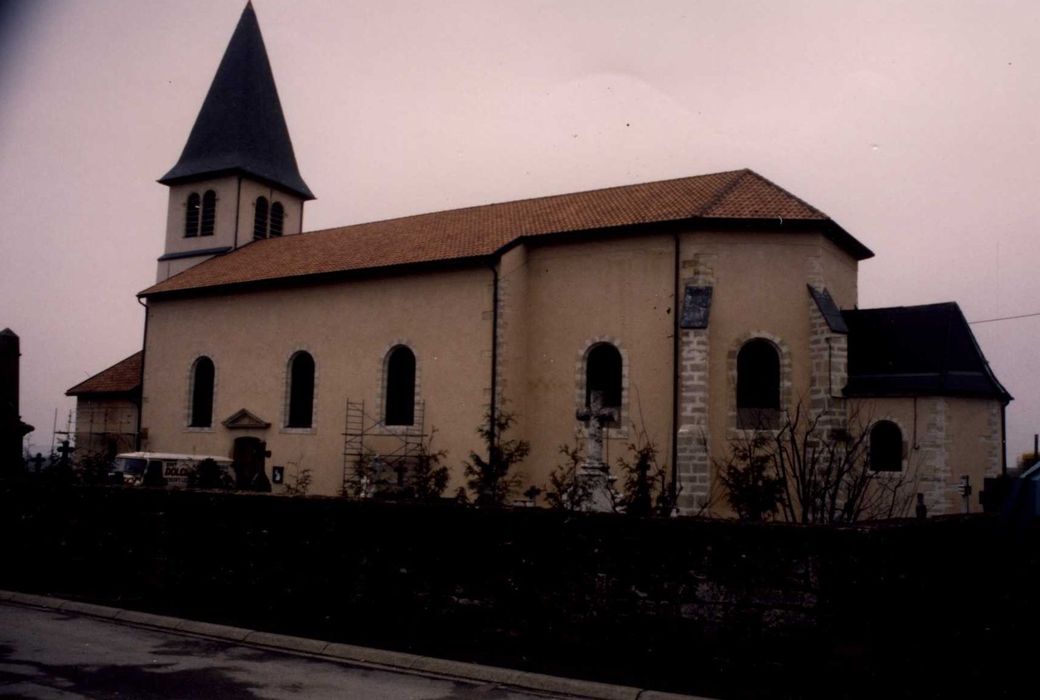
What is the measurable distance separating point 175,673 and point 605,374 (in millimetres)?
16010

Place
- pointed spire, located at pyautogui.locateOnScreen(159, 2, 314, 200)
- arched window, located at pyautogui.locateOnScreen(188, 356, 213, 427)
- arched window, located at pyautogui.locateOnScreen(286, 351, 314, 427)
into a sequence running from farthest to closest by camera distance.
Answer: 1. pointed spire, located at pyautogui.locateOnScreen(159, 2, 314, 200)
2. arched window, located at pyautogui.locateOnScreen(188, 356, 213, 427)
3. arched window, located at pyautogui.locateOnScreen(286, 351, 314, 427)

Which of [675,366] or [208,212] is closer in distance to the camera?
[675,366]

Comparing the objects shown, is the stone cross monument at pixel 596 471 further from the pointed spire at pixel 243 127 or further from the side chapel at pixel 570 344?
the pointed spire at pixel 243 127

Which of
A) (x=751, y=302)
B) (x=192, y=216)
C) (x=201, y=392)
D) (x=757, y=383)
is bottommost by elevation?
(x=201, y=392)

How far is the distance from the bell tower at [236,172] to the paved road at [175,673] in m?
26.6

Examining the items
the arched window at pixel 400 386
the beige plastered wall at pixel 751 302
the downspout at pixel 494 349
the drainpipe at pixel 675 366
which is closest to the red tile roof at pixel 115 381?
the arched window at pixel 400 386

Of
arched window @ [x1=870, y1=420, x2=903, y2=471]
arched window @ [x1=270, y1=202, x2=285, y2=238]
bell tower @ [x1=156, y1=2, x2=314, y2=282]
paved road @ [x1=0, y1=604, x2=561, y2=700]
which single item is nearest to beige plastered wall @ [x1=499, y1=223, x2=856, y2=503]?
arched window @ [x1=870, y1=420, x2=903, y2=471]

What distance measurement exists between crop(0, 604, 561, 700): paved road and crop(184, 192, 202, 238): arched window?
27.8 metres

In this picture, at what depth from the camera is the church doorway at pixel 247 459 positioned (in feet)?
85.7

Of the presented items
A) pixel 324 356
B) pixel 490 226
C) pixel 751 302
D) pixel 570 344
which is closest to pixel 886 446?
pixel 751 302

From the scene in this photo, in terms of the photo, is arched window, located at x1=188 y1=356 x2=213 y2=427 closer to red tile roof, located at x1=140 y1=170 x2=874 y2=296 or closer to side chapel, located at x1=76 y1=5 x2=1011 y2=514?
side chapel, located at x1=76 y1=5 x2=1011 y2=514

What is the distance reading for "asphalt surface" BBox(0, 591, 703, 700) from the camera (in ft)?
21.6

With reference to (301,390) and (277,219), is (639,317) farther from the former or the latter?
(277,219)

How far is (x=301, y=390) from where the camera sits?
26.4m
